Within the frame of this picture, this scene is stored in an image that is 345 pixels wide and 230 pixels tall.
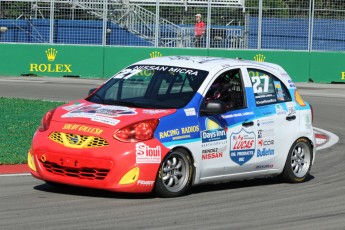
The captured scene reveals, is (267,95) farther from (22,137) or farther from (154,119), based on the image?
(22,137)

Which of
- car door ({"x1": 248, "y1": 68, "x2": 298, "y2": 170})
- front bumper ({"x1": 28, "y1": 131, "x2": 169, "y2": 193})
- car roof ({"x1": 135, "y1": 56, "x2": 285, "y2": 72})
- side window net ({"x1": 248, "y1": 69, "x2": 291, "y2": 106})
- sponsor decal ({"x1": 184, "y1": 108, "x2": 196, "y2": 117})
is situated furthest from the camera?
side window net ({"x1": 248, "y1": 69, "x2": 291, "y2": 106})

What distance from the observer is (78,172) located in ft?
31.7

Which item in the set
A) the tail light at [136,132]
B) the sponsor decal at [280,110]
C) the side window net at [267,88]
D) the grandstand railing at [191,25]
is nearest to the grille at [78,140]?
the tail light at [136,132]

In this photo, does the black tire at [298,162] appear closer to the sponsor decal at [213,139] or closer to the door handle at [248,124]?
the door handle at [248,124]

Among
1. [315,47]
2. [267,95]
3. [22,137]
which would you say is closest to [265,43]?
[315,47]

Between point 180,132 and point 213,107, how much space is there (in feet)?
1.73

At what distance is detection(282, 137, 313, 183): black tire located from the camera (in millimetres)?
11453

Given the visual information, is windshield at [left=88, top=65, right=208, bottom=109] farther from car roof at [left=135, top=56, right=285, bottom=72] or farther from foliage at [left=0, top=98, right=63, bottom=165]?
foliage at [left=0, top=98, right=63, bottom=165]

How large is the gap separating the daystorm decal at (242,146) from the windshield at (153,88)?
0.73 metres

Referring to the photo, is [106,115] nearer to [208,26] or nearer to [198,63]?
[198,63]

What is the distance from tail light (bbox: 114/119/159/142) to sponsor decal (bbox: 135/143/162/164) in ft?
0.29

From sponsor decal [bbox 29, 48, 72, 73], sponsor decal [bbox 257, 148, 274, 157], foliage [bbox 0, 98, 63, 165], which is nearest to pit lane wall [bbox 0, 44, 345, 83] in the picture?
sponsor decal [bbox 29, 48, 72, 73]

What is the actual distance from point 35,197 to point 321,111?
43.9 feet

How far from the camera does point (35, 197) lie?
32.1 ft
